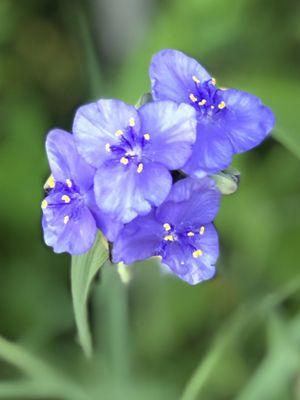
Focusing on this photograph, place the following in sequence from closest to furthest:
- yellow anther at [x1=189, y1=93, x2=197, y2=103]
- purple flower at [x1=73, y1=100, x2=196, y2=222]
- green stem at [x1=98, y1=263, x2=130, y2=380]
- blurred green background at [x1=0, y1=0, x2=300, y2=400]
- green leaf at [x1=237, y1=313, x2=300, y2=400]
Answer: purple flower at [x1=73, y1=100, x2=196, y2=222] < yellow anther at [x1=189, y1=93, x2=197, y2=103] < green leaf at [x1=237, y1=313, x2=300, y2=400] < green stem at [x1=98, y1=263, x2=130, y2=380] < blurred green background at [x1=0, y1=0, x2=300, y2=400]

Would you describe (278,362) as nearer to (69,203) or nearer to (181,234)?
(181,234)

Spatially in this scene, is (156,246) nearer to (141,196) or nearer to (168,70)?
(141,196)

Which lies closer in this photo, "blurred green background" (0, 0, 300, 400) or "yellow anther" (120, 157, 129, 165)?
"yellow anther" (120, 157, 129, 165)

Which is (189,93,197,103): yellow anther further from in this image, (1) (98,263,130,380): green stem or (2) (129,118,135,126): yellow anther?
(1) (98,263,130,380): green stem

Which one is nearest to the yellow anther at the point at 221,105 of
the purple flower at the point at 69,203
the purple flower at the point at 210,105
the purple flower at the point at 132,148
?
the purple flower at the point at 210,105

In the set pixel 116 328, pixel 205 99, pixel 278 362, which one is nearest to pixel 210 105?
pixel 205 99

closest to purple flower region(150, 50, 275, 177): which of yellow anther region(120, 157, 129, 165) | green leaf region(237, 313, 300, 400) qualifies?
yellow anther region(120, 157, 129, 165)

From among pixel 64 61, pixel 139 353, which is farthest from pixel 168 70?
pixel 64 61
